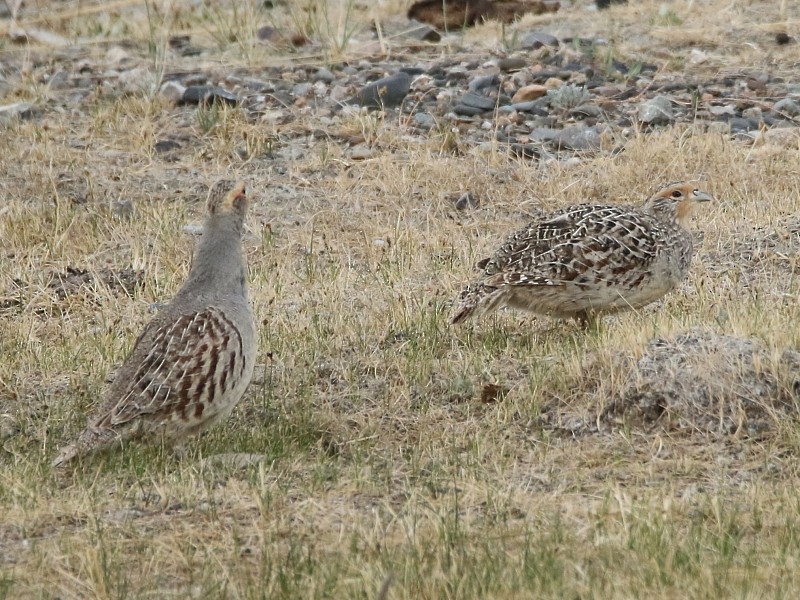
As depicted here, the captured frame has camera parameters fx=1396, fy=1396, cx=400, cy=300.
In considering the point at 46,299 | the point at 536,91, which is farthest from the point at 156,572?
the point at 536,91

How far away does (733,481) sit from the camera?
5676 millimetres

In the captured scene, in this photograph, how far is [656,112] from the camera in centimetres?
1166

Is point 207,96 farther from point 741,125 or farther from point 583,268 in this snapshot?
point 583,268

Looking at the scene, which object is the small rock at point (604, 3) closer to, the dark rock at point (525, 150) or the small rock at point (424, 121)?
the small rock at point (424, 121)

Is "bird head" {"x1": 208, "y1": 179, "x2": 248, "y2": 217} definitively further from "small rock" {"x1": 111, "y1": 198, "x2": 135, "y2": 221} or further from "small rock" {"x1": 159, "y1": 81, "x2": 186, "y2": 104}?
"small rock" {"x1": 159, "y1": 81, "x2": 186, "y2": 104}

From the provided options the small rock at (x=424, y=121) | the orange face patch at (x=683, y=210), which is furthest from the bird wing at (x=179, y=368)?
→ the small rock at (x=424, y=121)

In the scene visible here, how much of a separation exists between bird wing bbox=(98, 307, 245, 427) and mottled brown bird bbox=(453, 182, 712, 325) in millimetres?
1732

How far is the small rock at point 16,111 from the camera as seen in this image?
473 inches

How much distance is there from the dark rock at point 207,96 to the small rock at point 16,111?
1.35 metres

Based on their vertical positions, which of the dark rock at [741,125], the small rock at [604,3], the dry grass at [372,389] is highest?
the small rock at [604,3]

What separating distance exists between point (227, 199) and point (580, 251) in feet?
6.61

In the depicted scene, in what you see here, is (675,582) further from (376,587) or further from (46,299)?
(46,299)

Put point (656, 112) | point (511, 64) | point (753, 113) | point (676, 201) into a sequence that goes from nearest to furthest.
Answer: point (676, 201) → point (656, 112) → point (753, 113) → point (511, 64)

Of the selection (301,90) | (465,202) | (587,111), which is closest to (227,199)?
(465,202)
